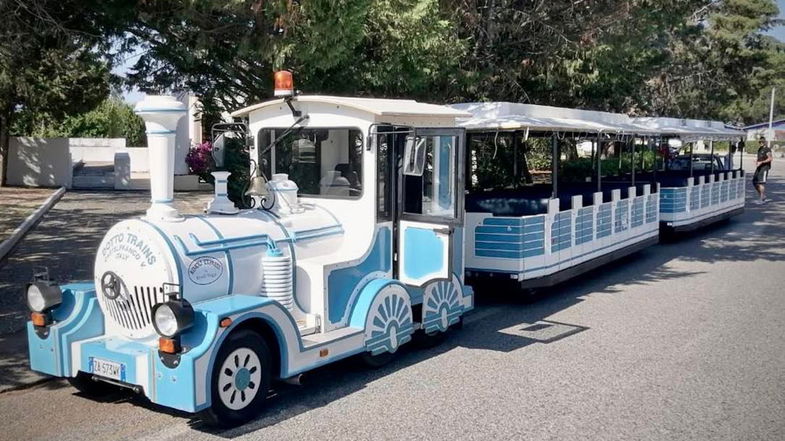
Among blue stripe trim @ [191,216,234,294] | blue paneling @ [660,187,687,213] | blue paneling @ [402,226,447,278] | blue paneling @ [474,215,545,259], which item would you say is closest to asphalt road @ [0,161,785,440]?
blue paneling @ [474,215,545,259]

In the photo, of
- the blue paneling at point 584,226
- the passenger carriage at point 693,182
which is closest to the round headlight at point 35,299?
the blue paneling at point 584,226

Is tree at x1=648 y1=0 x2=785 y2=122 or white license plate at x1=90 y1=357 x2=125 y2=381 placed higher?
tree at x1=648 y1=0 x2=785 y2=122

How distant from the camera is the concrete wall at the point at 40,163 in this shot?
22453 mm

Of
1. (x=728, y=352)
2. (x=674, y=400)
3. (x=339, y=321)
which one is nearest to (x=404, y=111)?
(x=339, y=321)

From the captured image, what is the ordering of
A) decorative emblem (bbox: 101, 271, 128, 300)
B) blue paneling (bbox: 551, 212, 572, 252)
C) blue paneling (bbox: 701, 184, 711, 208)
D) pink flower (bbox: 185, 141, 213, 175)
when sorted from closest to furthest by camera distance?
decorative emblem (bbox: 101, 271, 128, 300) < blue paneling (bbox: 551, 212, 572, 252) < blue paneling (bbox: 701, 184, 711, 208) < pink flower (bbox: 185, 141, 213, 175)

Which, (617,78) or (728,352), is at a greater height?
(617,78)

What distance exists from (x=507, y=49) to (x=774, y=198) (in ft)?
48.7

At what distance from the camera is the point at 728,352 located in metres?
7.06

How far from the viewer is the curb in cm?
1095

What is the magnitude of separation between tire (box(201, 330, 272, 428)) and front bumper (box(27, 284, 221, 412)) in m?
0.17

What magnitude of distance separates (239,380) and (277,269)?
0.97 meters

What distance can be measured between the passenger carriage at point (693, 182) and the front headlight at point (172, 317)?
1161 centimetres

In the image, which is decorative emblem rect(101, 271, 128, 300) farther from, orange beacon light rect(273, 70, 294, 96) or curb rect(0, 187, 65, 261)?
curb rect(0, 187, 65, 261)

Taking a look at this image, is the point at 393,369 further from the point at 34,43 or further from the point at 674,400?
the point at 34,43
